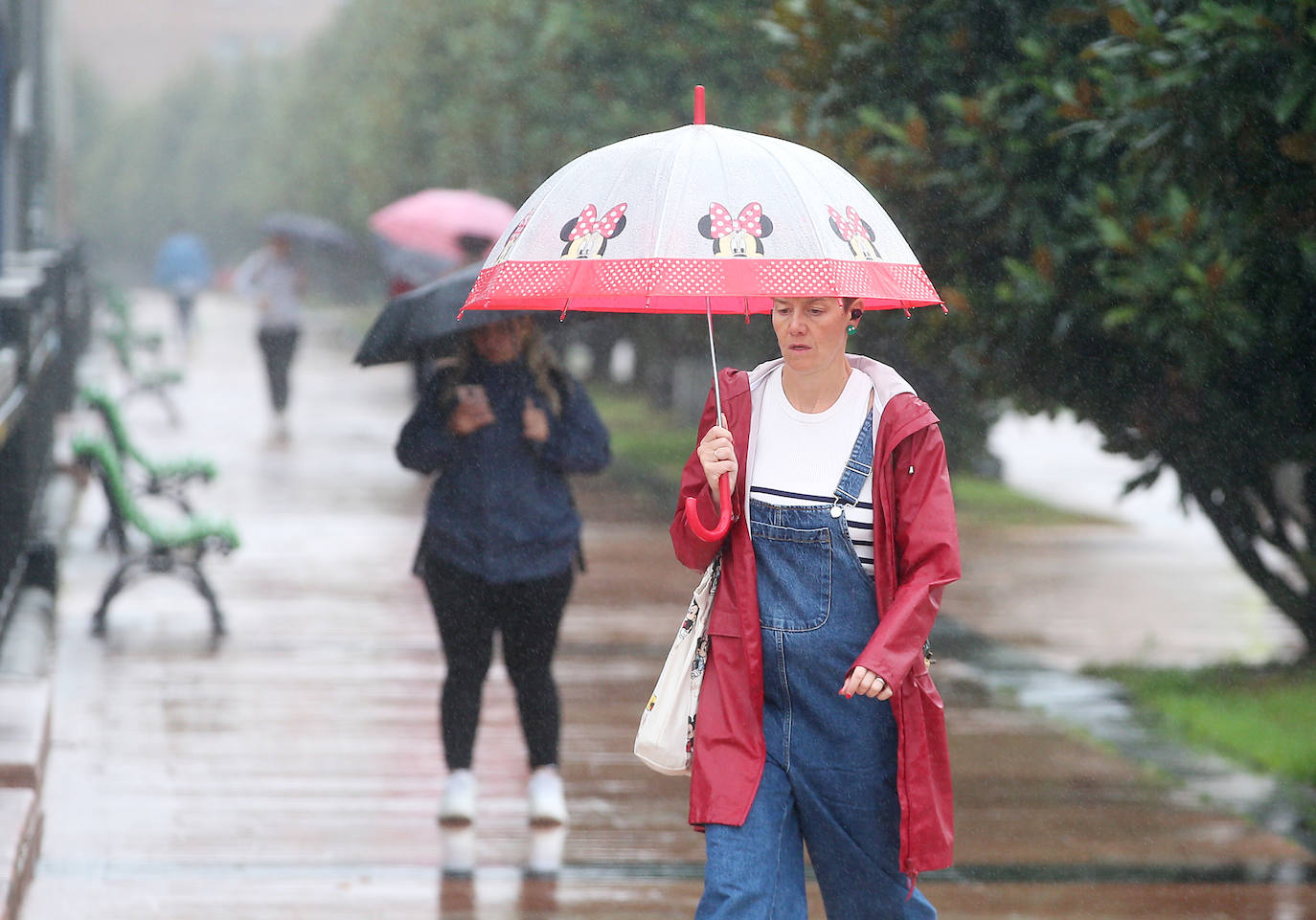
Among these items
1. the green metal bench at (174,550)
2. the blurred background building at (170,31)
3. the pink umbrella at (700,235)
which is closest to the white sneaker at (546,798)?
the pink umbrella at (700,235)

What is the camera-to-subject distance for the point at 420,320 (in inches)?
248

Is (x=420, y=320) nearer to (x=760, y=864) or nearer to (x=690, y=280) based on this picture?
(x=690, y=280)

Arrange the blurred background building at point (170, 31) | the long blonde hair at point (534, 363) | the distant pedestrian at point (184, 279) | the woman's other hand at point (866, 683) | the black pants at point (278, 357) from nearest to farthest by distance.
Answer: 1. the woman's other hand at point (866, 683)
2. the long blonde hair at point (534, 363)
3. the black pants at point (278, 357)
4. the distant pedestrian at point (184, 279)
5. the blurred background building at point (170, 31)

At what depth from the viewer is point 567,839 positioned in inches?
263

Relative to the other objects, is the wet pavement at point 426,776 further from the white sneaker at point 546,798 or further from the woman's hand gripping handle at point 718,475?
the woman's hand gripping handle at point 718,475

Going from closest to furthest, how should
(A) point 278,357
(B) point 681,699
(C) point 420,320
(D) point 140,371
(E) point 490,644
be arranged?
1. (B) point 681,699
2. (C) point 420,320
3. (E) point 490,644
4. (A) point 278,357
5. (D) point 140,371

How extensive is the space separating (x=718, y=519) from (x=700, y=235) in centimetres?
56

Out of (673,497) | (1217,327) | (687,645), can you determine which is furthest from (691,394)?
(687,645)

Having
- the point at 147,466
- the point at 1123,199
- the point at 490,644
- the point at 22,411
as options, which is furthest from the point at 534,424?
the point at 147,466

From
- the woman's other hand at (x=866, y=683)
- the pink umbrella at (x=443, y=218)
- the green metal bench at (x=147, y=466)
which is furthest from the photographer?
the green metal bench at (x=147, y=466)

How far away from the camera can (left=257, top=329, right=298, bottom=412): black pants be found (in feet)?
71.8

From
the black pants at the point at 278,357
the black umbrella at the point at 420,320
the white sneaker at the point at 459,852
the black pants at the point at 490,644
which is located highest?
the black umbrella at the point at 420,320

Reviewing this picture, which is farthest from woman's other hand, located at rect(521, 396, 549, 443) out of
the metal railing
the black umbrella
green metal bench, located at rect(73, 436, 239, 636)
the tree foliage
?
green metal bench, located at rect(73, 436, 239, 636)

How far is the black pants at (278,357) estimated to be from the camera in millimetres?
21891
